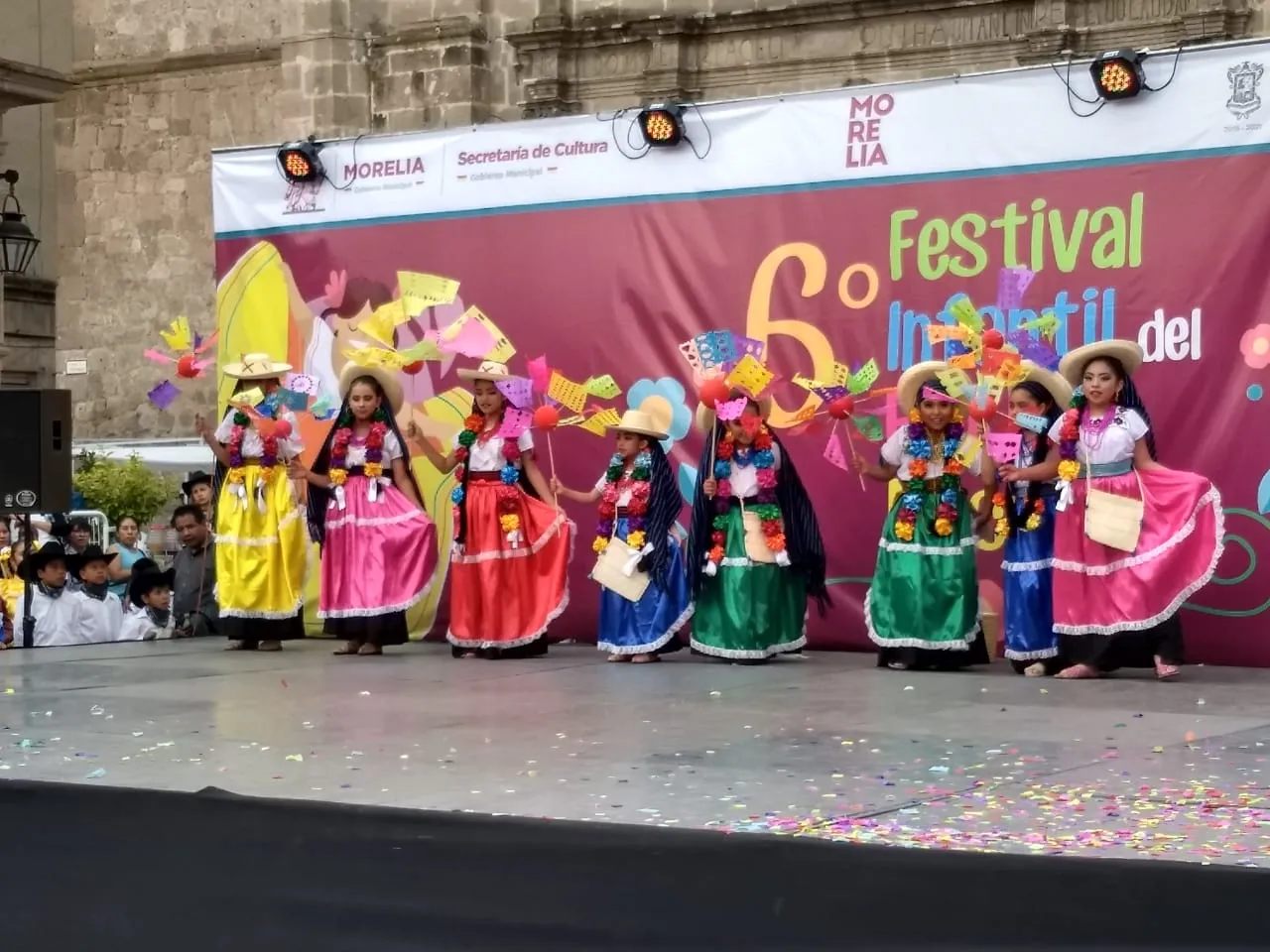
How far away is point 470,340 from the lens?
10.9 metres

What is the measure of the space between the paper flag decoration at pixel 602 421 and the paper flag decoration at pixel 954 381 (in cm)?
166

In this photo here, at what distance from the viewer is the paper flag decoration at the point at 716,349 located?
33.0 ft

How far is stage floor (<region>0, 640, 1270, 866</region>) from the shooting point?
18.4 ft

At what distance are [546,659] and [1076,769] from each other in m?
4.37

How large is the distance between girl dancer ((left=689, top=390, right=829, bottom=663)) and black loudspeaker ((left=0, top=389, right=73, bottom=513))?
3.36m

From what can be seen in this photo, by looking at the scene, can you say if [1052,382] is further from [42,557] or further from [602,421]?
[42,557]

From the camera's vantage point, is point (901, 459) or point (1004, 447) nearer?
point (1004, 447)

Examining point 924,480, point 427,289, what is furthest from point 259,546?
point 924,480

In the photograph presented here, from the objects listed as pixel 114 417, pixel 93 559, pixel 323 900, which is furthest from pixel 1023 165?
pixel 114 417

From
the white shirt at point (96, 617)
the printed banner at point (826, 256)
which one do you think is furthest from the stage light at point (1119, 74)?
the white shirt at point (96, 617)

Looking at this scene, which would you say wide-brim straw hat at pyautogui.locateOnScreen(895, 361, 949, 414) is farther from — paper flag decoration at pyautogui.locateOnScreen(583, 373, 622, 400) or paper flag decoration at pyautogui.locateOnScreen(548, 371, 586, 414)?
paper flag decoration at pyautogui.locateOnScreen(548, 371, 586, 414)

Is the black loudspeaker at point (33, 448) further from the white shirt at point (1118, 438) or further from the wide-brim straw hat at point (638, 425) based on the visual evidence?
the white shirt at point (1118, 438)

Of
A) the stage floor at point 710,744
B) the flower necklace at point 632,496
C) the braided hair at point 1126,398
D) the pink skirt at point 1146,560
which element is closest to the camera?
the stage floor at point 710,744

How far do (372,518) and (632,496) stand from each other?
1.41 metres
